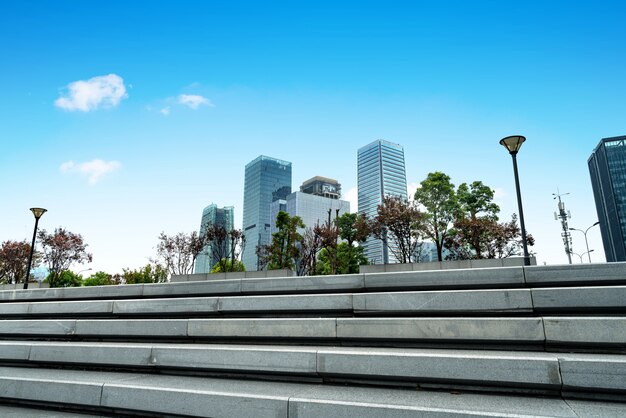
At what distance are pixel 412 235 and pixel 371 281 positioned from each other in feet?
82.8

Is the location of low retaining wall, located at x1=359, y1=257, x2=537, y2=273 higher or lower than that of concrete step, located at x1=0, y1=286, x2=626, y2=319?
higher

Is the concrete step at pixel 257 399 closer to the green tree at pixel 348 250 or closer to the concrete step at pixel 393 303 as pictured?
the concrete step at pixel 393 303

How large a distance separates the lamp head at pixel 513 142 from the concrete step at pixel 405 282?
24.3 feet

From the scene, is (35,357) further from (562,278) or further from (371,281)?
(562,278)

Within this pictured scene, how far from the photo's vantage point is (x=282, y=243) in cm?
3647

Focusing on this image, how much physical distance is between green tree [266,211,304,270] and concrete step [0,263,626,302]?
90.0 feet

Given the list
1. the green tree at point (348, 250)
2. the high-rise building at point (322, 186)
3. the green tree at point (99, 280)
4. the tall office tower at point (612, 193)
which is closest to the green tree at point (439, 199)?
the green tree at point (348, 250)

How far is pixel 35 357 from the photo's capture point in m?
6.10

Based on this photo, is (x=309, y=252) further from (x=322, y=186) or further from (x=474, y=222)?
(x=322, y=186)

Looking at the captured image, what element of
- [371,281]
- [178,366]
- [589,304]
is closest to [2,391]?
[178,366]

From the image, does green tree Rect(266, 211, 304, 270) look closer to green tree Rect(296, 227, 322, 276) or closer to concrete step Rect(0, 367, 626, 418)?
green tree Rect(296, 227, 322, 276)

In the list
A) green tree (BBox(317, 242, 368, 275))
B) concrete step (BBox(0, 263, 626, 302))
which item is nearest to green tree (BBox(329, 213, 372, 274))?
green tree (BBox(317, 242, 368, 275))

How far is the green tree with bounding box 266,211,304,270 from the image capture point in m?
35.4

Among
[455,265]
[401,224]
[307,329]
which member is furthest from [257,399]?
[401,224]
